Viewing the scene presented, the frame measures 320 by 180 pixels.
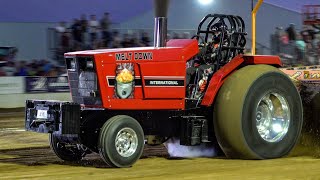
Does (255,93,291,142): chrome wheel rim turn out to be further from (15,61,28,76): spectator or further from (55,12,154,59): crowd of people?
(55,12,154,59): crowd of people

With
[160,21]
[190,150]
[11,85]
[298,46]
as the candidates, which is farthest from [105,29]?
[160,21]

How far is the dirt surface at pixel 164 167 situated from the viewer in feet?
20.6

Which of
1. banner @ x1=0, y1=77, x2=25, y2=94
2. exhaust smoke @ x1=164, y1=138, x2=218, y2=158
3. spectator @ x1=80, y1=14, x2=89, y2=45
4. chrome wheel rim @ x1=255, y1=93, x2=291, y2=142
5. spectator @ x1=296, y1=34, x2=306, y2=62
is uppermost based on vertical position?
spectator @ x1=80, y1=14, x2=89, y2=45

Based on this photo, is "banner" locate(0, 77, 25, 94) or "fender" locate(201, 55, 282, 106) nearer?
"fender" locate(201, 55, 282, 106)

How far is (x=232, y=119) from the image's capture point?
7227mm

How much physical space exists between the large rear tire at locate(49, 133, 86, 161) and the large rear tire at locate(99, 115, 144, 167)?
996 millimetres

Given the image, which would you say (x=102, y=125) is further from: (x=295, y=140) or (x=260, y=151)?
(x=295, y=140)

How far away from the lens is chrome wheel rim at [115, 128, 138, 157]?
6.75 m

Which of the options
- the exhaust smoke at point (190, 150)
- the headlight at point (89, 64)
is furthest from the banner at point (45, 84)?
the headlight at point (89, 64)

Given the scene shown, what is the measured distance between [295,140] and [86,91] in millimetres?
2598

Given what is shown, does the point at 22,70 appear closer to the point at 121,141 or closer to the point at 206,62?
the point at 206,62

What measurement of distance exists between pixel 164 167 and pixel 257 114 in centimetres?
142

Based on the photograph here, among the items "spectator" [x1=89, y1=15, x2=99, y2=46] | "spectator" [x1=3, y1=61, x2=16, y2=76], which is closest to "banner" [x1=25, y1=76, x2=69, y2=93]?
"spectator" [x1=3, y1=61, x2=16, y2=76]

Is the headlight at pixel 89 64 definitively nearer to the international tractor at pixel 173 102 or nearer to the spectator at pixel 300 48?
the international tractor at pixel 173 102
